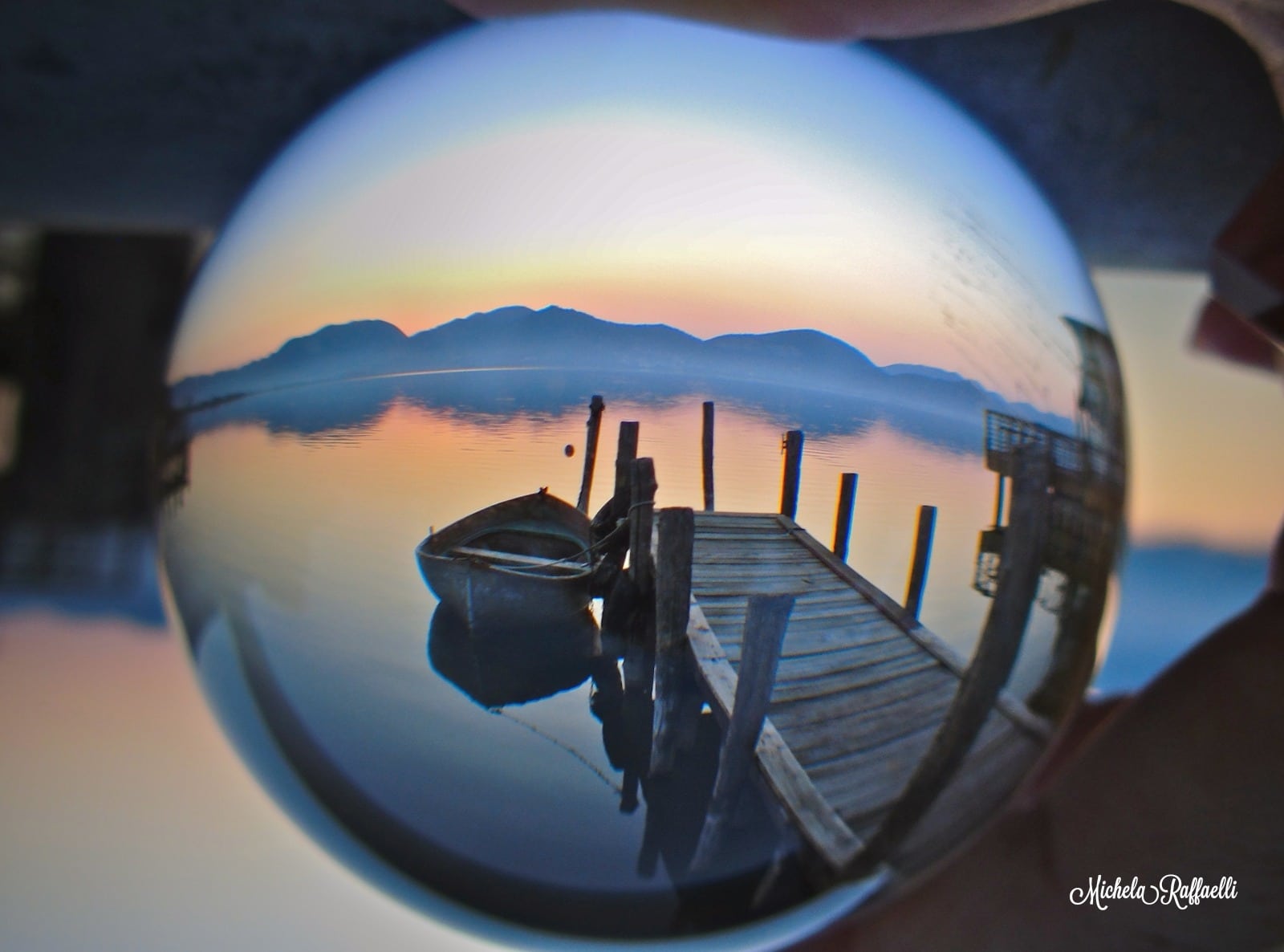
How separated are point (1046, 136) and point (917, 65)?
21 cm

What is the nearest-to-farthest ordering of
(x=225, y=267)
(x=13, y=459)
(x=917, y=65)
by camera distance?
(x=225, y=267) < (x=917, y=65) < (x=13, y=459)

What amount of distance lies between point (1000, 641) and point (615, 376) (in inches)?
12.1

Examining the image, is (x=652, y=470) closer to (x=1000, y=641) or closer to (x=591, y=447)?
(x=591, y=447)

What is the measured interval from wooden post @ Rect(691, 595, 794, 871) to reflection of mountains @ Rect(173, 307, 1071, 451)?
0.35 ft

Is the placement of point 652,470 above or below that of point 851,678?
above

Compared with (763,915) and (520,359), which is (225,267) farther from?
(763,915)

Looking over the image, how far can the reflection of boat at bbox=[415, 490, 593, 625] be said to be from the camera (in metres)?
0.36

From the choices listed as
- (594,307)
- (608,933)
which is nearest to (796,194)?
(594,307)

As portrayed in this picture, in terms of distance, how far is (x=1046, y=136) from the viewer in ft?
2.50

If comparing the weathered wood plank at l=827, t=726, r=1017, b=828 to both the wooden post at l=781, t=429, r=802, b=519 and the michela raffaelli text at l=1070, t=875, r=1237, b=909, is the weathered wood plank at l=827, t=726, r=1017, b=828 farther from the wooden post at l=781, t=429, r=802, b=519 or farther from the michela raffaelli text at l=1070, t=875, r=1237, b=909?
the michela raffaelli text at l=1070, t=875, r=1237, b=909

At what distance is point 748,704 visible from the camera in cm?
38

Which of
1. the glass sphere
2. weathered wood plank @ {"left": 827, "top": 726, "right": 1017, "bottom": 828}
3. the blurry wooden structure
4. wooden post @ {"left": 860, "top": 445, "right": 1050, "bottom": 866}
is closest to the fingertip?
the blurry wooden structure

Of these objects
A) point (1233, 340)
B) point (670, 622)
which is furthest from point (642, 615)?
point (1233, 340)

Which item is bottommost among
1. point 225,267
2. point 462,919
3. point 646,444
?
point 462,919
